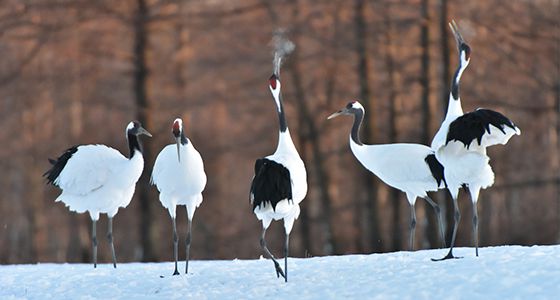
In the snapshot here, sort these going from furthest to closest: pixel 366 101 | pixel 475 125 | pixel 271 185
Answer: pixel 366 101 < pixel 271 185 < pixel 475 125

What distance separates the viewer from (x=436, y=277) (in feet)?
33.8

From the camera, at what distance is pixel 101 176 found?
1361 cm

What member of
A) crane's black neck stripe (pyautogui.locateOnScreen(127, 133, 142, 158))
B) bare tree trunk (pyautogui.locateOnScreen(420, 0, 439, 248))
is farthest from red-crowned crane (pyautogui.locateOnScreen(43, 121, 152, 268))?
bare tree trunk (pyautogui.locateOnScreen(420, 0, 439, 248))

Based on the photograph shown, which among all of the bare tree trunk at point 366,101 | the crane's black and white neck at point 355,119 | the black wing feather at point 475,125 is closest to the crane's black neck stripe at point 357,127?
the crane's black and white neck at point 355,119

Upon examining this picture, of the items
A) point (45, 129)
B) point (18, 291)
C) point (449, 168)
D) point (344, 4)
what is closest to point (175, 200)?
point (18, 291)

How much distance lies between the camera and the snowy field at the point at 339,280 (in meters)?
9.83

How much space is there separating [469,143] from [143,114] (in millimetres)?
11504

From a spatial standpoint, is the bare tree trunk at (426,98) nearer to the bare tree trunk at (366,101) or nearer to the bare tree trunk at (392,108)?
the bare tree trunk at (366,101)

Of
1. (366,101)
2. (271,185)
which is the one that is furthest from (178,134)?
(366,101)

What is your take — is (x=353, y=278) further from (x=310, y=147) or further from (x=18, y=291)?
(x=310, y=147)

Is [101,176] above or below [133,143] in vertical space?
below

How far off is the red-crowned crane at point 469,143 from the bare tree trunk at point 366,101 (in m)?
10.0

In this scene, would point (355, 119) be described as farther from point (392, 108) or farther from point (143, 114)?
point (392, 108)

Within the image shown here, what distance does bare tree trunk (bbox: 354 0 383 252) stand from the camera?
21.6m
